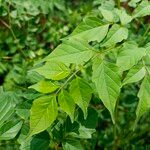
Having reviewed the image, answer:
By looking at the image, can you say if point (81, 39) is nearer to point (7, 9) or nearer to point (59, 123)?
point (59, 123)

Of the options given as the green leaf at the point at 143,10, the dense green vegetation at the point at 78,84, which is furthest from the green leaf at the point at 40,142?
the green leaf at the point at 143,10

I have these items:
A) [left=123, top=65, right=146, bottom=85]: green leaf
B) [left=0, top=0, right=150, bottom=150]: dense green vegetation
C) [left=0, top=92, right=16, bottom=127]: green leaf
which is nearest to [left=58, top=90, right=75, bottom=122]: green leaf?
[left=0, top=0, right=150, bottom=150]: dense green vegetation

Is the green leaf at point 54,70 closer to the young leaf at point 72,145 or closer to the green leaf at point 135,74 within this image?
the green leaf at point 135,74

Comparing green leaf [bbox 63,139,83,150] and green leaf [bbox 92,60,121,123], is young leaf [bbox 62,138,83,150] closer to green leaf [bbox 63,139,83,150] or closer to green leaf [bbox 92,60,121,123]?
green leaf [bbox 63,139,83,150]

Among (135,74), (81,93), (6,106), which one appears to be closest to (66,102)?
Result: (81,93)

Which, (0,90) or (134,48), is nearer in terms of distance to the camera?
(134,48)

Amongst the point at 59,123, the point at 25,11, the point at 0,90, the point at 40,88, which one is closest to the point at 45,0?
the point at 25,11

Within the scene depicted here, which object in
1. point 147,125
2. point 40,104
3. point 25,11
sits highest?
point 40,104
